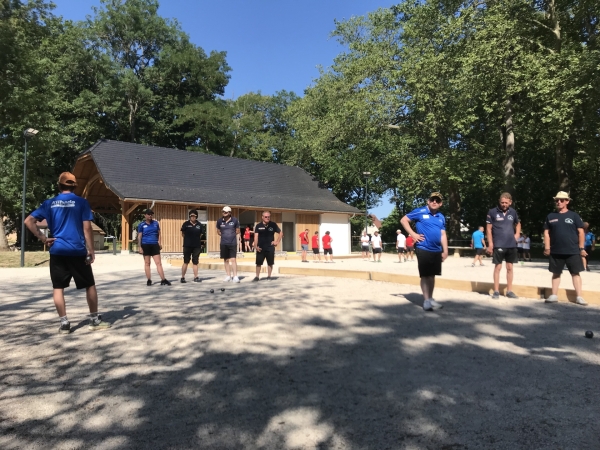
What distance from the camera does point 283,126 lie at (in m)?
51.9

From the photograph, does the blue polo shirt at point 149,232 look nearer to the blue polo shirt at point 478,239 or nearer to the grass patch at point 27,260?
the grass patch at point 27,260

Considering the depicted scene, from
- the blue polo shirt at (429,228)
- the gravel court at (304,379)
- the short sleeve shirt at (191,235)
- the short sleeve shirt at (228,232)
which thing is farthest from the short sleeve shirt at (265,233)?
the blue polo shirt at (429,228)

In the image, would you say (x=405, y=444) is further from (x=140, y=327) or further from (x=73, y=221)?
(x=73, y=221)

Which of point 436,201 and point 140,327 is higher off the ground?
point 436,201

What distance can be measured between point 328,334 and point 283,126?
4914cm

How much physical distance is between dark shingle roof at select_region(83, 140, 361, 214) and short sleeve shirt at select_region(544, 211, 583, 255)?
2048cm

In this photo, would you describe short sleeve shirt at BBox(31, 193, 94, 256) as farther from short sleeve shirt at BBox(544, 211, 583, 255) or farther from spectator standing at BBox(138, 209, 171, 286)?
short sleeve shirt at BBox(544, 211, 583, 255)

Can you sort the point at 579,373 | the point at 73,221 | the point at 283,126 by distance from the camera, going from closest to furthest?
1. the point at 579,373
2. the point at 73,221
3. the point at 283,126

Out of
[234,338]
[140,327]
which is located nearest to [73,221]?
[140,327]

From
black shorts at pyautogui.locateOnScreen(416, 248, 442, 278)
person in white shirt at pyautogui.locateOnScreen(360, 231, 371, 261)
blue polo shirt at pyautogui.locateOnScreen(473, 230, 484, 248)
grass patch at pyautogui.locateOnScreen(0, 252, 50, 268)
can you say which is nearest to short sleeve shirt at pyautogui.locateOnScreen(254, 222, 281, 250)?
black shorts at pyautogui.locateOnScreen(416, 248, 442, 278)

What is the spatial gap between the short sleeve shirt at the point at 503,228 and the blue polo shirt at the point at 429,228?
172cm

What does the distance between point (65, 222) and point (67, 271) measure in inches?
22.8

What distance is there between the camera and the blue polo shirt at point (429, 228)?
20.1 feet

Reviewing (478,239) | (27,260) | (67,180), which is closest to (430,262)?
(67,180)
